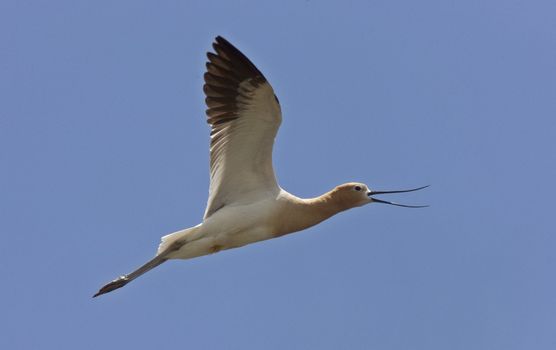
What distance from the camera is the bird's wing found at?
17781 mm

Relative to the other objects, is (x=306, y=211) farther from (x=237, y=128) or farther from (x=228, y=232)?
(x=237, y=128)

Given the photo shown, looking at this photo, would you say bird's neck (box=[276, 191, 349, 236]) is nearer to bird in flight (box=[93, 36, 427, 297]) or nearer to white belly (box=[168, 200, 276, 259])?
bird in flight (box=[93, 36, 427, 297])

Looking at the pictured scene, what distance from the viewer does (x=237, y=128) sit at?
1798 cm

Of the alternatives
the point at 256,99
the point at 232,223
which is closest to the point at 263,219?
the point at 232,223

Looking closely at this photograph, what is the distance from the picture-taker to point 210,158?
18266mm

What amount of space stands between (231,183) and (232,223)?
72 cm

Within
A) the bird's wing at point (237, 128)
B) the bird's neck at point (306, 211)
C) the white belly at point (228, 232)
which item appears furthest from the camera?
the bird's neck at point (306, 211)

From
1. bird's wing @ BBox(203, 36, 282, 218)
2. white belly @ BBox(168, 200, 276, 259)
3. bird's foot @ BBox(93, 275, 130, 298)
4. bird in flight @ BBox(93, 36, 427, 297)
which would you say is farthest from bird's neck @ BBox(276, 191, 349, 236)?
bird's foot @ BBox(93, 275, 130, 298)

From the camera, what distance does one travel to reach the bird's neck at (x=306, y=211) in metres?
17.9

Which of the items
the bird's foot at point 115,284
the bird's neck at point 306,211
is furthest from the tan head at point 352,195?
the bird's foot at point 115,284

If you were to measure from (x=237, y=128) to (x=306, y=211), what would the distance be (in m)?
1.47

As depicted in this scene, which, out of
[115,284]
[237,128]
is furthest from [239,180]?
[115,284]

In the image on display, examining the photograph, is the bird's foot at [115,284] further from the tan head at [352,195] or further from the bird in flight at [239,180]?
the tan head at [352,195]

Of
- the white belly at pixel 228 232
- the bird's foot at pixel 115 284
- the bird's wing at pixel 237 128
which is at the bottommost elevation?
the bird's foot at pixel 115 284
